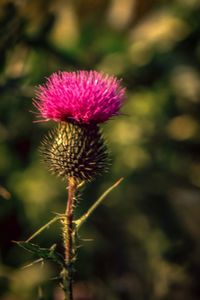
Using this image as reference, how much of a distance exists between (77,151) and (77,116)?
21 centimetres

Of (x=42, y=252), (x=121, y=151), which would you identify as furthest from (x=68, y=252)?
(x=121, y=151)

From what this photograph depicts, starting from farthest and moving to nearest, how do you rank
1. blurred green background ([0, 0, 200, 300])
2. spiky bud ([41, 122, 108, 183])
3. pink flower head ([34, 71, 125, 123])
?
blurred green background ([0, 0, 200, 300]) < spiky bud ([41, 122, 108, 183]) < pink flower head ([34, 71, 125, 123])

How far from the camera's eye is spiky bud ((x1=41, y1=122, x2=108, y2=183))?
211cm

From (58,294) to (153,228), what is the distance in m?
0.85

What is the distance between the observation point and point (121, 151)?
18.3 ft

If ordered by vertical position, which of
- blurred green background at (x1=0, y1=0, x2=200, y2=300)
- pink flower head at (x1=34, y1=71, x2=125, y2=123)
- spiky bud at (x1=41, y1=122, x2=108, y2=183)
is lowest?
spiky bud at (x1=41, y1=122, x2=108, y2=183)

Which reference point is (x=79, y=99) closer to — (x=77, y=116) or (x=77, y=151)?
(x=77, y=116)

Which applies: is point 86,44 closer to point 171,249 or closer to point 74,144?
point 171,249

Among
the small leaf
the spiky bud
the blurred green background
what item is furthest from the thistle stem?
the blurred green background

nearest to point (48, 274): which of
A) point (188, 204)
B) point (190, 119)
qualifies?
point (188, 204)

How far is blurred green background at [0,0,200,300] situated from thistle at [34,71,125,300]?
1.53 meters

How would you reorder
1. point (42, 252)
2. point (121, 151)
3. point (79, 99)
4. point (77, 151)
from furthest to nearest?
1. point (121, 151)
2. point (77, 151)
3. point (79, 99)
4. point (42, 252)

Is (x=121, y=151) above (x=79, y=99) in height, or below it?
above

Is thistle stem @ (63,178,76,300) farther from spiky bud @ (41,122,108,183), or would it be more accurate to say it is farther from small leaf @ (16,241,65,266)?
spiky bud @ (41,122,108,183)
